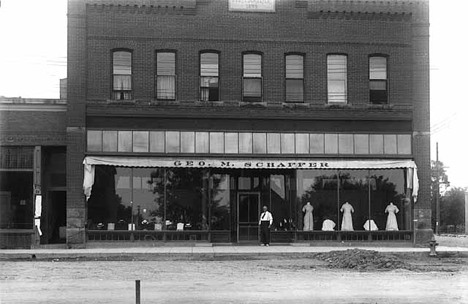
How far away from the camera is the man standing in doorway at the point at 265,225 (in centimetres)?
2892

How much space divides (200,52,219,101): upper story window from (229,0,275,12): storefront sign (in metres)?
2.17

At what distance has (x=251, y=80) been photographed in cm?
2973

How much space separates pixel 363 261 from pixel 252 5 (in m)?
12.8

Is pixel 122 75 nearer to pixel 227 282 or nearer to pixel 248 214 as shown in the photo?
pixel 248 214

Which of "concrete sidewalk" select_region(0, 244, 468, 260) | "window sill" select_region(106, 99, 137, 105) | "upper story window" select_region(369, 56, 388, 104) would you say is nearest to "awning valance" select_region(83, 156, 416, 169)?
"window sill" select_region(106, 99, 137, 105)

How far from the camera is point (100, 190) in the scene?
28609 millimetres

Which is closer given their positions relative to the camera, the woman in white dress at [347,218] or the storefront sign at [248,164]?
the storefront sign at [248,164]

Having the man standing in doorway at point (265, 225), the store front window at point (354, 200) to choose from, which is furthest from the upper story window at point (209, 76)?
the man standing in doorway at point (265, 225)

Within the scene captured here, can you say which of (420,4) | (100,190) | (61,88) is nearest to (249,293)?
(100,190)

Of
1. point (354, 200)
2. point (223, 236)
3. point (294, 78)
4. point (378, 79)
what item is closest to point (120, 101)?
point (223, 236)

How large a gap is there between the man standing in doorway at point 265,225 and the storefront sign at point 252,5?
8.31 m

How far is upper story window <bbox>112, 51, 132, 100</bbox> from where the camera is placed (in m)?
29.2

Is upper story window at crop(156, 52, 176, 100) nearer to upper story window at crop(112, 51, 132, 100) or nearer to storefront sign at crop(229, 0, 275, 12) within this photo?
upper story window at crop(112, 51, 132, 100)

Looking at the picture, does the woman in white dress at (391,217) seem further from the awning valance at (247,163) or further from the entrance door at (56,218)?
the entrance door at (56,218)
